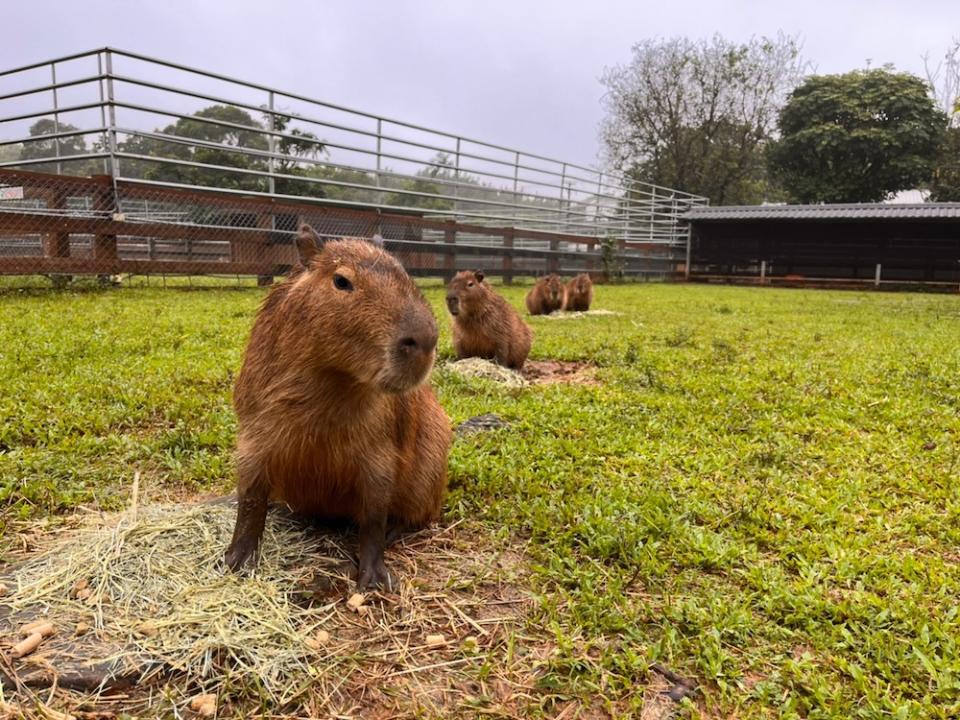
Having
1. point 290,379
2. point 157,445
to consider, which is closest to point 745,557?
point 290,379

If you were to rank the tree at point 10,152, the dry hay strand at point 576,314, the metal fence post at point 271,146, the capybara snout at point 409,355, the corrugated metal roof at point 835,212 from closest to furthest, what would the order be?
1. the capybara snout at point 409,355
2. the dry hay strand at point 576,314
3. the tree at point 10,152
4. the metal fence post at point 271,146
5. the corrugated metal roof at point 835,212

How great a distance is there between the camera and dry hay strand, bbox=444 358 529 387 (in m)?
4.82

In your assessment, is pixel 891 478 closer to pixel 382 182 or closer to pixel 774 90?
pixel 382 182

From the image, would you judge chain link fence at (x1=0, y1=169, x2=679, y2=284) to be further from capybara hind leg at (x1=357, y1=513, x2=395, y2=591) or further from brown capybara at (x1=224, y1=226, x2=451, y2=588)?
capybara hind leg at (x1=357, y1=513, x2=395, y2=591)

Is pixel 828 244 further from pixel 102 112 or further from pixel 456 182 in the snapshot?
pixel 102 112

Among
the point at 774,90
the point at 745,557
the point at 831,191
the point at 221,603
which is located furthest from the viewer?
the point at 774,90

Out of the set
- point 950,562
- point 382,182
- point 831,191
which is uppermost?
point 831,191

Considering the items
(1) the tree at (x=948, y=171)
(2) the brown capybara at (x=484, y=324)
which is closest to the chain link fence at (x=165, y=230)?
(2) the brown capybara at (x=484, y=324)

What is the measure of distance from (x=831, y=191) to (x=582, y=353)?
26.8 metres

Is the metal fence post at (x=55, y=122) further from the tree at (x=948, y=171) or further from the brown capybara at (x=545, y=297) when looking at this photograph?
the tree at (x=948, y=171)

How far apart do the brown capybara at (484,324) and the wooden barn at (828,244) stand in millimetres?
19206

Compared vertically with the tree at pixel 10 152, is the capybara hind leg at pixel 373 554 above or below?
below

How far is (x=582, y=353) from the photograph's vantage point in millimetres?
5930

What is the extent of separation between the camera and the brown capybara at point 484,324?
17.4 feet
